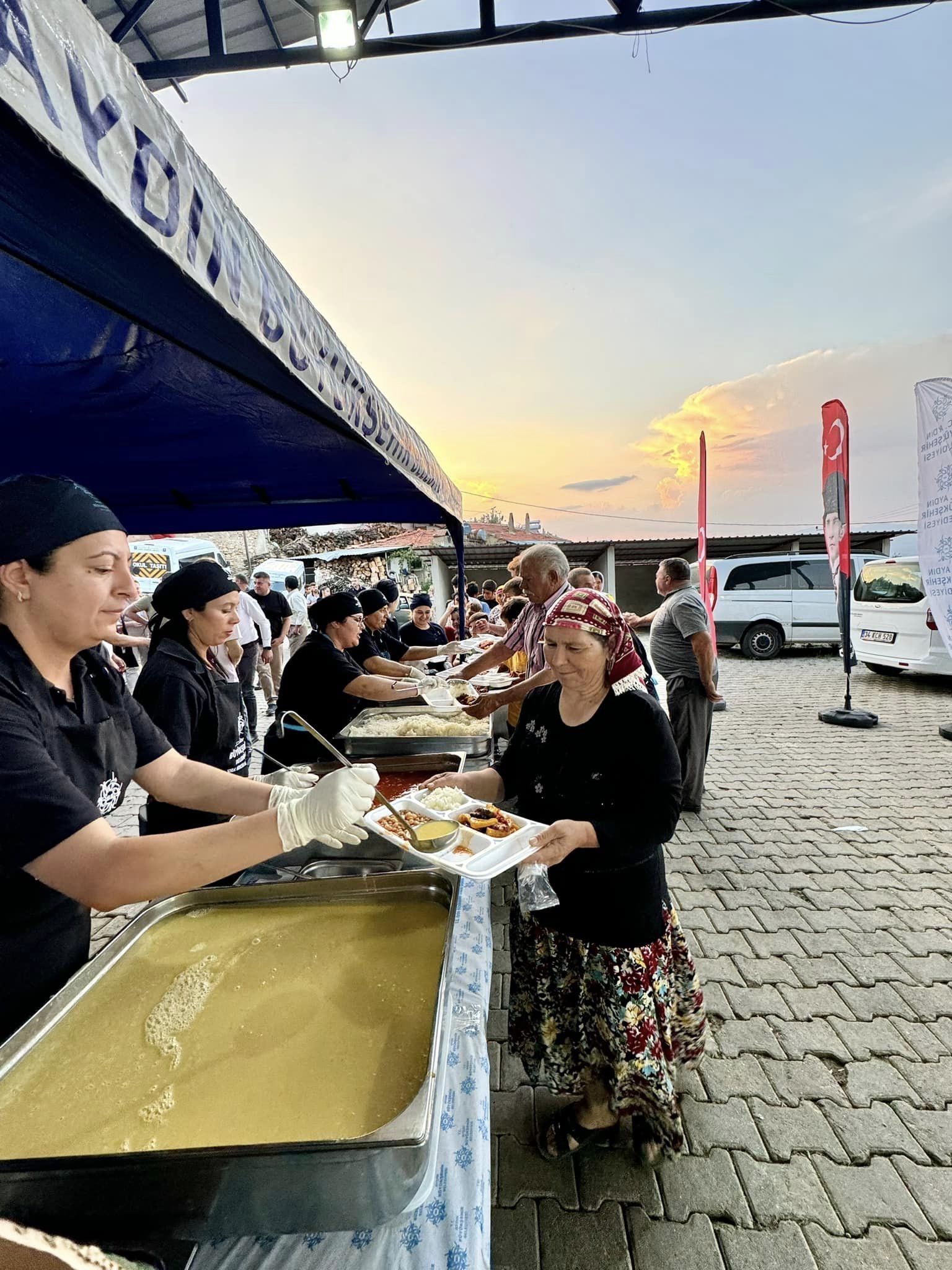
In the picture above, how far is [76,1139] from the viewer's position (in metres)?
0.93

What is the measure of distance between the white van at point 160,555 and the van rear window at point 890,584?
12.6m

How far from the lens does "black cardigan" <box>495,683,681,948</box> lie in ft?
5.95

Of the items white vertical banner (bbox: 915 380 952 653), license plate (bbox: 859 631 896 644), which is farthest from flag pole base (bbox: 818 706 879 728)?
white vertical banner (bbox: 915 380 952 653)

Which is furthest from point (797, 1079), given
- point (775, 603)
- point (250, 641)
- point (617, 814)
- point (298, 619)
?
point (298, 619)

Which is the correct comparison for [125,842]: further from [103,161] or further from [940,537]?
[940,537]

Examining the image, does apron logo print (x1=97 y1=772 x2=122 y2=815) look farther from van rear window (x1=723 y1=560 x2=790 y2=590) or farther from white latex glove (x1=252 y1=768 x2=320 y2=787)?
van rear window (x1=723 y1=560 x2=790 y2=590)

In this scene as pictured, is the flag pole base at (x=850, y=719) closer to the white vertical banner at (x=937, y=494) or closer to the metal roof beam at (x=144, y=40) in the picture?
the white vertical banner at (x=937, y=494)

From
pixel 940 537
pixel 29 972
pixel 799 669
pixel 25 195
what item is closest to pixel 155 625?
pixel 29 972

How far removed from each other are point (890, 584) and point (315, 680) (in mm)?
9130

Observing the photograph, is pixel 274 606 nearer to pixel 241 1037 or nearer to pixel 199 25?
pixel 199 25

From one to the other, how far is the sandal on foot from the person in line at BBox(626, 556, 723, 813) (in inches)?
117

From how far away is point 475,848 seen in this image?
179cm

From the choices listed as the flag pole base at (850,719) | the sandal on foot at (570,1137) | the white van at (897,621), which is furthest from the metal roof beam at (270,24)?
the white van at (897,621)

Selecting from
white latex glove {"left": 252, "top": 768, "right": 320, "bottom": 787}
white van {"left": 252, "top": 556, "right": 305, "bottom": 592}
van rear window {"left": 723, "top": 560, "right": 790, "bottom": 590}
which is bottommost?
white latex glove {"left": 252, "top": 768, "right": 320, "bottom": 787}
